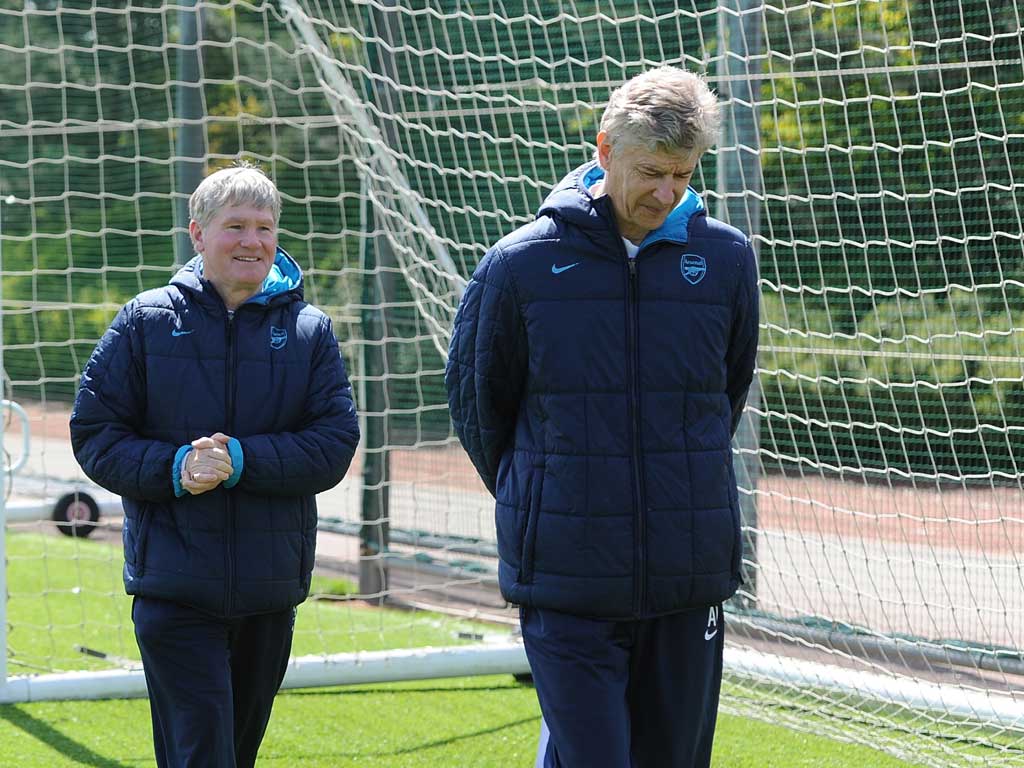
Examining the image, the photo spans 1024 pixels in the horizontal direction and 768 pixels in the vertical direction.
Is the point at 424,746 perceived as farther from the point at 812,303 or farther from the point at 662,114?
the point at 662,114

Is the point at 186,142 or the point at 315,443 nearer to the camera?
the point at 315,443

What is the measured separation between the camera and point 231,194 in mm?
2883

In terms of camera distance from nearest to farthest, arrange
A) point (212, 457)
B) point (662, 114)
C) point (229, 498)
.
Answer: point (662, 114) < point (212, 457) < point (229, 498)

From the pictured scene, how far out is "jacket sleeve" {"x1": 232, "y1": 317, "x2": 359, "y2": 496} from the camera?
9.24 feet

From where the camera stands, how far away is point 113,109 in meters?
8.78

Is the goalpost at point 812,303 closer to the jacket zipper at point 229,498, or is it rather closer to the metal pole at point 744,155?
the metal pole at point 744,155

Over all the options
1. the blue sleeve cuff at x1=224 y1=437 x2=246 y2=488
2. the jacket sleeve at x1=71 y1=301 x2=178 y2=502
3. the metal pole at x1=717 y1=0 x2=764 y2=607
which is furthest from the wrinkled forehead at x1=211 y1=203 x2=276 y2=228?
the metal pole at x1=717 y1=0 x2=764 y2=607

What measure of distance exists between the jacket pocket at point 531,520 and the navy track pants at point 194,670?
0.71 meters

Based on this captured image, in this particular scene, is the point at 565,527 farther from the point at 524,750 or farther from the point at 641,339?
the point at 524,750

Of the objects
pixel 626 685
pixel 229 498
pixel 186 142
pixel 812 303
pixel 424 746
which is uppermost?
pixel 186 142

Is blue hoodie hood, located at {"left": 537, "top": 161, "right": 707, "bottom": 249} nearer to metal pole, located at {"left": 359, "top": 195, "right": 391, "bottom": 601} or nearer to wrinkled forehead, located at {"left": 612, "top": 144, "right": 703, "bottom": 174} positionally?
wrinkled forehead, located at {"left": 612, "top": 144, "right": 703, "bottom": 174}

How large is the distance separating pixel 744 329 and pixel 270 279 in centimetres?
105

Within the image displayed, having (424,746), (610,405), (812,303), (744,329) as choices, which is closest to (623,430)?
(610,405)

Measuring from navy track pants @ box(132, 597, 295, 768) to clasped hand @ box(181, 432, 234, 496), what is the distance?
0.28 meters
